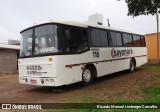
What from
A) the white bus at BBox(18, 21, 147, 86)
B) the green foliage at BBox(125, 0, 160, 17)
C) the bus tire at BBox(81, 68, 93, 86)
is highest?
the green foliage at BBox(125, 0, 160, 17)

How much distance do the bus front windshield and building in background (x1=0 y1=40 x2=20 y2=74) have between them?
12809 mm

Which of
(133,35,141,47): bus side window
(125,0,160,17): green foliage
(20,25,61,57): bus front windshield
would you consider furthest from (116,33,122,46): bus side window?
(20,25,61,57): bus front windshield

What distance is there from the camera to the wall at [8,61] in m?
24.4

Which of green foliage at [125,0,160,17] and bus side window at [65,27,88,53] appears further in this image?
green foliage at [125,0,160,17]

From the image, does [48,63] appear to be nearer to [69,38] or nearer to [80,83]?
A: [69,38]

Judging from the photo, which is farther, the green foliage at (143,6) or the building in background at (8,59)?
the building in background at (8,59)

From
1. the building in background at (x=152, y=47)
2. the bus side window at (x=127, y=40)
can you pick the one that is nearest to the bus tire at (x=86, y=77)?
the bus side window at (x=127, y=40)

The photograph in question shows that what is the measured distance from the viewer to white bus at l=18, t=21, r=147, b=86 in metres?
10.9

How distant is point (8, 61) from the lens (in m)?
25.2

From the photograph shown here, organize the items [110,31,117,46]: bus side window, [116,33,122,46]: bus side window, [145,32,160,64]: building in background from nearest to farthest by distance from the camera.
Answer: [110,31,117,46]: bus side window → [116,33,122,46]: bus side window → [145,32,160,64]: building in background

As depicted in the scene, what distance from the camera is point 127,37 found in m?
17.9

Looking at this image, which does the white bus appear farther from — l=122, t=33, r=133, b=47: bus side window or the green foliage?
l=122, t=33, r=133, b=47: bus side window

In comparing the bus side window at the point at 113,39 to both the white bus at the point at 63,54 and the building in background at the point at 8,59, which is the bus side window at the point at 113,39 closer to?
the white bus at the point at 63,54

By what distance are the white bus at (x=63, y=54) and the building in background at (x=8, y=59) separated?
12.8 m
